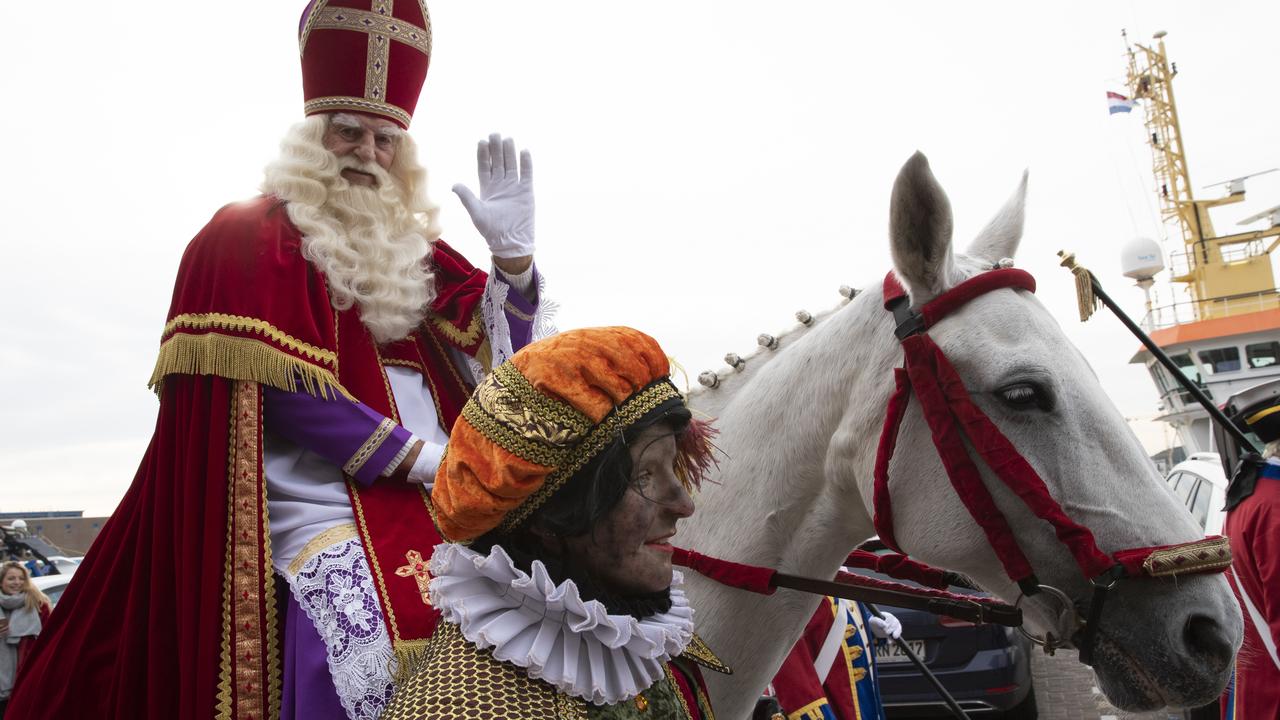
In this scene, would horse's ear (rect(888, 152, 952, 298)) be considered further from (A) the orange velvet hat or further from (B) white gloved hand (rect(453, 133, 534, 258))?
(B) white gloved hand (rect(453, 133, 534, 258))

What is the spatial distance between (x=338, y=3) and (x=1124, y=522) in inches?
101

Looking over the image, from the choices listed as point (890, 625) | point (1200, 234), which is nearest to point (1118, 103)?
point (1200, 234)

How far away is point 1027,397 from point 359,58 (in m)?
2.08

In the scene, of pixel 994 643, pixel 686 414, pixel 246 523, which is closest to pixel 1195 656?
pixel 686 414

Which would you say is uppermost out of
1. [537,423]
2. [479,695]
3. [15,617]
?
[537,423]

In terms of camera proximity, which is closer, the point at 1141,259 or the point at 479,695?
the point at 479,695

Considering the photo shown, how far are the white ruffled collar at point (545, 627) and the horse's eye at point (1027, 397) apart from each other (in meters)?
1.04

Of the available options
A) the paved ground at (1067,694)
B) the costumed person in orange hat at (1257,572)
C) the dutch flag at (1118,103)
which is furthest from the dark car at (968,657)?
the dutch flag at (1118,103)

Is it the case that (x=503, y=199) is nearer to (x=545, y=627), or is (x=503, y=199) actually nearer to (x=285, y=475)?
(x=285, y=475)

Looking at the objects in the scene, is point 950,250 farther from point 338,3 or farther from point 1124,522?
point 338,3

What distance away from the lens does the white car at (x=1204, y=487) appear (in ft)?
20.5

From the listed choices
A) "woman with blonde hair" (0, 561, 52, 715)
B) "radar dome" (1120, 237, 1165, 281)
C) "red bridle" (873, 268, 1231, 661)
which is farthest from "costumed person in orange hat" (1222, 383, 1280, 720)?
"radar dome" (1120, 237, 1165, 281)

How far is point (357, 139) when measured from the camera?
271 centimetres

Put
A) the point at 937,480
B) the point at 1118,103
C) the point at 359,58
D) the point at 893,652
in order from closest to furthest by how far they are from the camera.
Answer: the point at 937,480 < the point at 359,58 < the point at 893,652 < the point at 1118,103
